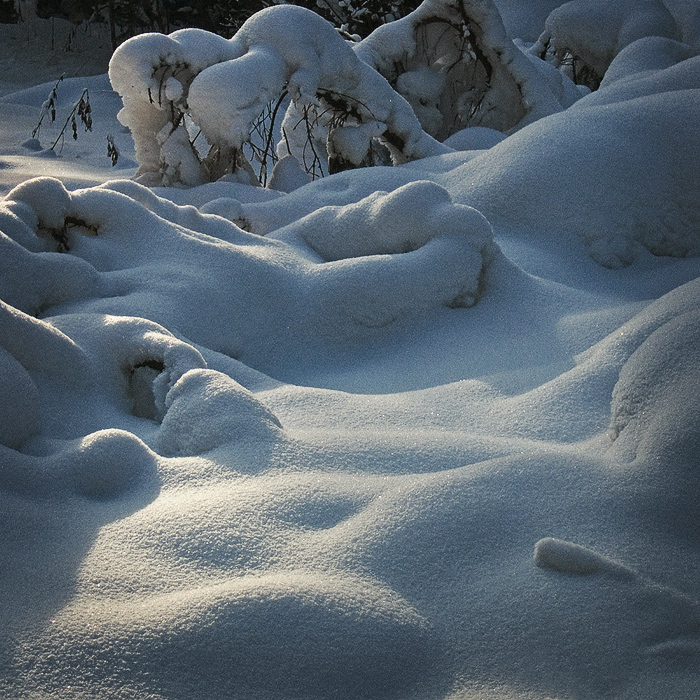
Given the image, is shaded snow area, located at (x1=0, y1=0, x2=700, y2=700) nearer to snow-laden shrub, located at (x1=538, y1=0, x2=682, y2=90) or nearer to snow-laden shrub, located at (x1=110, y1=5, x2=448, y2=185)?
snow-laden shrub, located at (x1=110, y1=5, x2=448, y2=185)

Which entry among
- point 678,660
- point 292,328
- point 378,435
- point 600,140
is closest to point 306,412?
point 378,435

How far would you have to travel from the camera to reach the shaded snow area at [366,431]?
1061 millimetres

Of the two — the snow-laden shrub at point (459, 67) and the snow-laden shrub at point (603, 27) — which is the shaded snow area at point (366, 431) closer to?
the snow-laden shrub at point (459, 67)

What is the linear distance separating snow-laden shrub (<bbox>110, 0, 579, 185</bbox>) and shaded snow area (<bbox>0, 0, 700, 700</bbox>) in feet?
0.23

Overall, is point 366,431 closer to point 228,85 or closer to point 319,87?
point 228,85

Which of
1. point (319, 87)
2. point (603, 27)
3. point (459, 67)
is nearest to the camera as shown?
point (319, 87)

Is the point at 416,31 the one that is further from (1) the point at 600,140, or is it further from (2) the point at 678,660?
(2) the point at 678,660

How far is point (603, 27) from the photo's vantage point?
616 centimetres

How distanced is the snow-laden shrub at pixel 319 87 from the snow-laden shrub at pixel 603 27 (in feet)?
3.86

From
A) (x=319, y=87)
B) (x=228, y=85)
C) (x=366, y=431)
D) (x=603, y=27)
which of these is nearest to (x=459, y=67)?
(x=603, y=27)

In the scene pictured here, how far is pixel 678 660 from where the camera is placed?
1067mm

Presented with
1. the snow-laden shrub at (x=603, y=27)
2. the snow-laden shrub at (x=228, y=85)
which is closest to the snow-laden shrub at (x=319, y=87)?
the snow-laden shrub at (x=228, y=85)

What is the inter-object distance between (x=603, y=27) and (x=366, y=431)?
18.1ft

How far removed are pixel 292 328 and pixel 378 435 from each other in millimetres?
828
